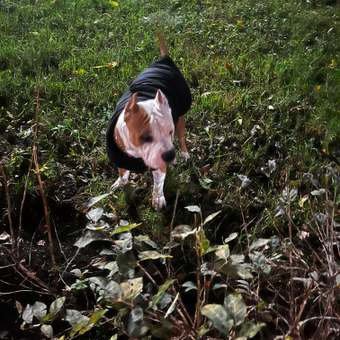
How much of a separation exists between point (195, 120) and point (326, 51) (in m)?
1.70

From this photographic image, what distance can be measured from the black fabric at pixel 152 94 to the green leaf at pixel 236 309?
149 cm

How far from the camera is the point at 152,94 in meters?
3.04

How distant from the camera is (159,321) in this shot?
1.69 metres

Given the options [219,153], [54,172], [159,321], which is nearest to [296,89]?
[219,153]

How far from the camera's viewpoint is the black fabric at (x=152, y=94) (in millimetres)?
2959

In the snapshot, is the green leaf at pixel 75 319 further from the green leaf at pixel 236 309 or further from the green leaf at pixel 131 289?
the green leaf at pixel 236 309

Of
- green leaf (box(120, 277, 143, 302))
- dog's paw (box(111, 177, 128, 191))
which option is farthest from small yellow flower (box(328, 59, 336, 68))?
green leaf (box(120, 277, 143, 302))

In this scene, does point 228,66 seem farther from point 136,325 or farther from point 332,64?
point 136,325

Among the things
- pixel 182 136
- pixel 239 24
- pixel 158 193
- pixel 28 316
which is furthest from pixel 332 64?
pixel 28 316

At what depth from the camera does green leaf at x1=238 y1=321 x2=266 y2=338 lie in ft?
4.81

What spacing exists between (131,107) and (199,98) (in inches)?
63.5

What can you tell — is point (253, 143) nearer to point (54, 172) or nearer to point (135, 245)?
point (54, 172)

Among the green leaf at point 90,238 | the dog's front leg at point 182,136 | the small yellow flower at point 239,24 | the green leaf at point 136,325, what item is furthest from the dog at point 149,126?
the small yellow flower at point 239,24

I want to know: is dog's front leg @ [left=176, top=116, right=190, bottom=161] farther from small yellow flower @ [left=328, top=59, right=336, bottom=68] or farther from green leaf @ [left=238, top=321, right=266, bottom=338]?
green leaf @ [left=238, top=321, right=266, bottom=338]
